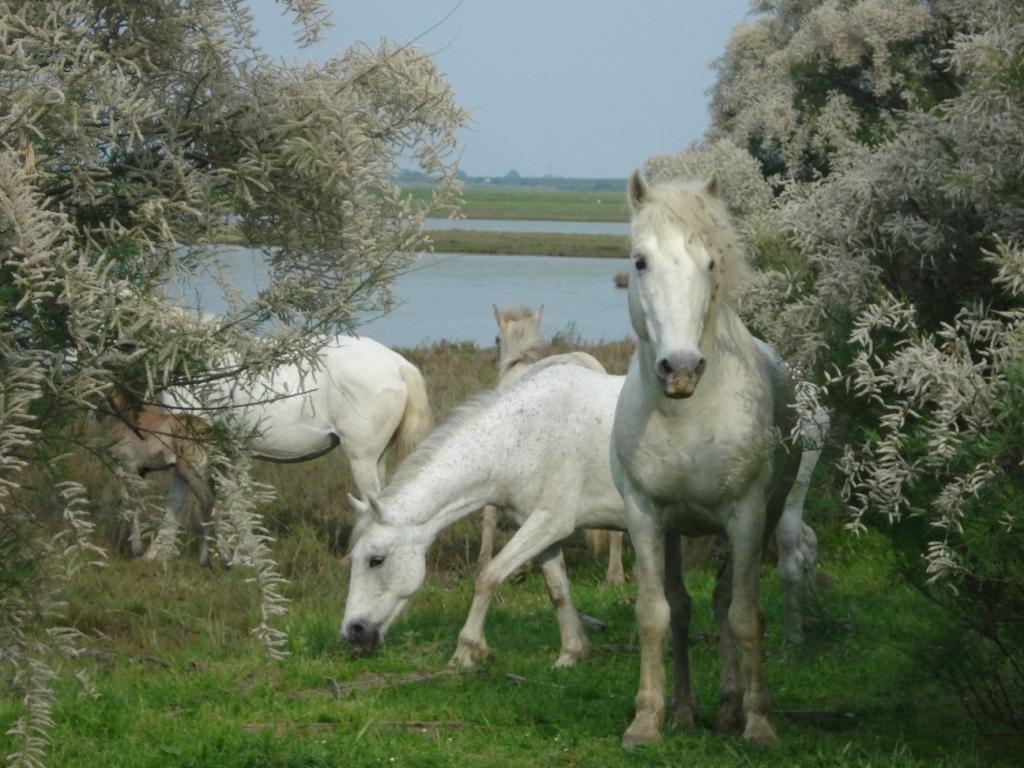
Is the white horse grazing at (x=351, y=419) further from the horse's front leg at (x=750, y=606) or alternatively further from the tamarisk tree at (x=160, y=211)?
the tamarisk tree at (x=160, y=211)

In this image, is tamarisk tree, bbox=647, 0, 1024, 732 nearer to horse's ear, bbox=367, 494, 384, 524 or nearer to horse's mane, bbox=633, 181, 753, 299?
horse's mane, bbox=633, 181, 753, 299

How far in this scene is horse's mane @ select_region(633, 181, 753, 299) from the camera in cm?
601

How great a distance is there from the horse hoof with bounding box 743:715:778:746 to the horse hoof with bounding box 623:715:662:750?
14.7 inches

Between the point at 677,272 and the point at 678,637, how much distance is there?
1970 mm

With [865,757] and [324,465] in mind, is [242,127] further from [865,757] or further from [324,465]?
[324,465]

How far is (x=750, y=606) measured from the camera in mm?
6398

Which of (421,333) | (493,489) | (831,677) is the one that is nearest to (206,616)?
(493,489)

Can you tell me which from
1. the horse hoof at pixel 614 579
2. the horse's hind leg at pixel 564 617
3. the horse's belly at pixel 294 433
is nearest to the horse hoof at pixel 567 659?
the horse's hind leg at pixel 564 617

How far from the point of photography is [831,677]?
26.5 feet

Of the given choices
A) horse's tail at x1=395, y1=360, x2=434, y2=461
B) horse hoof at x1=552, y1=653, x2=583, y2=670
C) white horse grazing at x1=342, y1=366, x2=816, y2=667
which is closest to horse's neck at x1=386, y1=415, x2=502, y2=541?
white horse grazing at x1=342, y1=366, x2=816, y2=667

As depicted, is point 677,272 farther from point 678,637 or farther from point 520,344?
point 520,344

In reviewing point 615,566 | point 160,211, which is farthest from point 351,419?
point 160,211

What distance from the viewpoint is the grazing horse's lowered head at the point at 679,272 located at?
561 centimetres

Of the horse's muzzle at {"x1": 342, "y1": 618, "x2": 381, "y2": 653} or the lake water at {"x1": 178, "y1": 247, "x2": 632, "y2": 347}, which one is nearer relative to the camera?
the horse's muzzle at {"x1": 342, "y1": 618, "x2": 381, "y2": 653}
